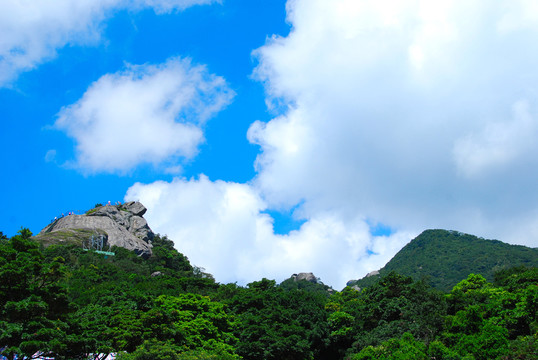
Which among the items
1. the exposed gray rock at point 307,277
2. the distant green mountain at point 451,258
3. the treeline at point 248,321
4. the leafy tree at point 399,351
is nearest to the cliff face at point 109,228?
the treeline at point 248,321

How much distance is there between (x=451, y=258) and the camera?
99.1 meters

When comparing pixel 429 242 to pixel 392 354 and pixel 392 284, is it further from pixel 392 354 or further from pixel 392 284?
pixel 392 354

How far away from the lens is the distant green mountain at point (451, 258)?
86.8 meters

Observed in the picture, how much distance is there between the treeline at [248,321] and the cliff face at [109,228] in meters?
25.7

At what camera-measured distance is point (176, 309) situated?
31.7 meters

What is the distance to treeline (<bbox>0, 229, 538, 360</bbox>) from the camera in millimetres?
21891

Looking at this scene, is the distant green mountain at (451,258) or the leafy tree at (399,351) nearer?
the leafy tree at (399,351)

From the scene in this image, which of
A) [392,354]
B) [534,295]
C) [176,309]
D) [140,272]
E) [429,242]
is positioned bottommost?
[392,354]

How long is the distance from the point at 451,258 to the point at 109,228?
7283 cm

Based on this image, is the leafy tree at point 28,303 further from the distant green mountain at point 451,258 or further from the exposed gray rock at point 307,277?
the exposed gray rock at point 307,277

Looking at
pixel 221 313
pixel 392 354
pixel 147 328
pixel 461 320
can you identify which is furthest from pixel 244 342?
pixel 461 320

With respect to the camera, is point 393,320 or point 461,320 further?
point 393,320

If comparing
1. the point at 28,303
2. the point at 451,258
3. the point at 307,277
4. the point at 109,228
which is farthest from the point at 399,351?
the point at 451,258

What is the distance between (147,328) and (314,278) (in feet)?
251
